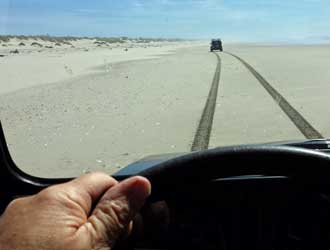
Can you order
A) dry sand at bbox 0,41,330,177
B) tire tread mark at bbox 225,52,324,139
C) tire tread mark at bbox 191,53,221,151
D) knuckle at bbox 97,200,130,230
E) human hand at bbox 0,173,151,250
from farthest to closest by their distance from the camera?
tire tread mark at bbox 225,52,324,139, tire tread mark at bbox 191,53,221,151, dry sand at bbox 0,41,330,177, knuckle at bbox 97,200,130,230, human hand at bbox 0,173,151,250

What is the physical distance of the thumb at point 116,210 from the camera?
153cm

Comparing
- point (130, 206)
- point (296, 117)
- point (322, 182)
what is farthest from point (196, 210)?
point (296, 117)

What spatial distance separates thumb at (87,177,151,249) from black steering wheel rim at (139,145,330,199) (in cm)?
31

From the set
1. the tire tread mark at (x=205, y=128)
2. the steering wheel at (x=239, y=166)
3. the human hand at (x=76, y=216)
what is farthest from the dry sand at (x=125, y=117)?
the human hand at (x=76, y=216)

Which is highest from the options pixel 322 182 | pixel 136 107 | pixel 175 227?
pixel 322 182

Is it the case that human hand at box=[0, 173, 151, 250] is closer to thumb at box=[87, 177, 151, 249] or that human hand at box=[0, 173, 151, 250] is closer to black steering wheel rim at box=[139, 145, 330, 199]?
thumb at box=[87, 177, 151, 249]

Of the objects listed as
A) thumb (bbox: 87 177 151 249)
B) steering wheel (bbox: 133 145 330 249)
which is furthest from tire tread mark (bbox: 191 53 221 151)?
thumb (bbox: 87 177 151 249)

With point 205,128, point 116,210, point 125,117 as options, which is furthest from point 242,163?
point 125,117

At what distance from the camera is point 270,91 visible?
11625 mm

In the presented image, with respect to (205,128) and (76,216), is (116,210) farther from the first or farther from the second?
(205,128)

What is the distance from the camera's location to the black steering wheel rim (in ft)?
6.30

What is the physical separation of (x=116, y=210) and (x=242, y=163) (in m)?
0.54

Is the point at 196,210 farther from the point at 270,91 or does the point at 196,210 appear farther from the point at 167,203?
the point at 270,91

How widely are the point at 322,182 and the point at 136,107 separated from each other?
8.13 meters
